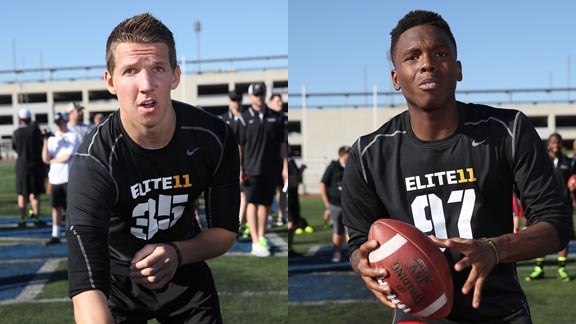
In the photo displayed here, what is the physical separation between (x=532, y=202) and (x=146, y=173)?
1537mm

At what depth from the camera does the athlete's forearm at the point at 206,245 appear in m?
3.08

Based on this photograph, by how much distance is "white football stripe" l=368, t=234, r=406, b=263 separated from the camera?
2727mm

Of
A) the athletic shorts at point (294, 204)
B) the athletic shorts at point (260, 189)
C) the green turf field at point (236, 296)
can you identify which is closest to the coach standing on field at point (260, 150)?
the athletic shorts at point (260, 189)

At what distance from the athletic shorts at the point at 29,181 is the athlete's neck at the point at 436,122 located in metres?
11.0

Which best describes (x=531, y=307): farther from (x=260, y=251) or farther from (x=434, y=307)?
(x=434, y=307)

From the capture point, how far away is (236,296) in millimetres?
7129

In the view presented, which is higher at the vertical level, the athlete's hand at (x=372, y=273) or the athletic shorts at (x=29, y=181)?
the athlete's hand at (x=372, y=273)

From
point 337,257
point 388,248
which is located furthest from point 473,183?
point 337,257

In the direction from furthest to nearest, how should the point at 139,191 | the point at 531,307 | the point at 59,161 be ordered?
the point at 59,161, the point at 531,307, the point at 139,191

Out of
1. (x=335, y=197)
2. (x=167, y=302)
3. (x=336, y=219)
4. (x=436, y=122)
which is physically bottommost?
(x=336, y=219)

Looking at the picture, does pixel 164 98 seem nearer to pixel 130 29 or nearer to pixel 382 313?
pixel 130 29

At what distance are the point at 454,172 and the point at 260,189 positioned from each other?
7100mm

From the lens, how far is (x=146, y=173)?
310 cm

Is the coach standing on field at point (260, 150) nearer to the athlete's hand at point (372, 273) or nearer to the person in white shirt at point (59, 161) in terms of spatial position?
the person in white shirt at point (59, 161)
